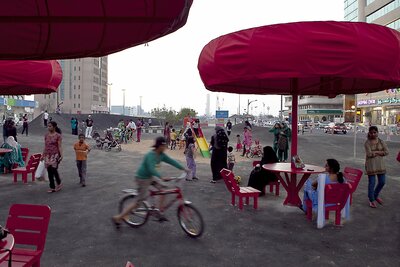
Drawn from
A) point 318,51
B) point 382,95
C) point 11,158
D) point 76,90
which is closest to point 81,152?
point 11,158

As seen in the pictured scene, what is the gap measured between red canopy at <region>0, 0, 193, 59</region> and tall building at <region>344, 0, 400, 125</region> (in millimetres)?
57367

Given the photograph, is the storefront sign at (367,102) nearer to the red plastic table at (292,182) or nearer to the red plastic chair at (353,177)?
the red plastic chair at (353,177)

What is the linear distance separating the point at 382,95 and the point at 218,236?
225ft

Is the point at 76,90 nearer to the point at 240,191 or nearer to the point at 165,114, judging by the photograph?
the point at 165,114

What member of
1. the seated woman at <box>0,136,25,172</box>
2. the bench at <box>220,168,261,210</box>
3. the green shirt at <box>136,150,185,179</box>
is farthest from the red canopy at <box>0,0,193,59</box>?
the seated woman at <box>0,136,25,172</box>

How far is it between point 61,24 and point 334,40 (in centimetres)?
466

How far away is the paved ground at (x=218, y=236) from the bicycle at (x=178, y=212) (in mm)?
163

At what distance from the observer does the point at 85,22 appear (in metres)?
2.60

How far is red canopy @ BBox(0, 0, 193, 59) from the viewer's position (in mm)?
2406

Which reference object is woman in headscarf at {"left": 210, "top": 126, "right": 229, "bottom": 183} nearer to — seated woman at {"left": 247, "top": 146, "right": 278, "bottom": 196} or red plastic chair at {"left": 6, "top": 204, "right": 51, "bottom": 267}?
seated woman at {"left": 247, "top": 146, "right": 278, "bottom": 196}

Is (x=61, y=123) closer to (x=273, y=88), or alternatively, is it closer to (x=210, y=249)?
(x=273, y=88)

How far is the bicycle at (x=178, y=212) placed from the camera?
6.13 m

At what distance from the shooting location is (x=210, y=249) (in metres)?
5.59

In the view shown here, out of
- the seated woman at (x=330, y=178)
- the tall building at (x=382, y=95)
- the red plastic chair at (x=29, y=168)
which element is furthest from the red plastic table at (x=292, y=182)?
the tall building at (x=382, y=95)
